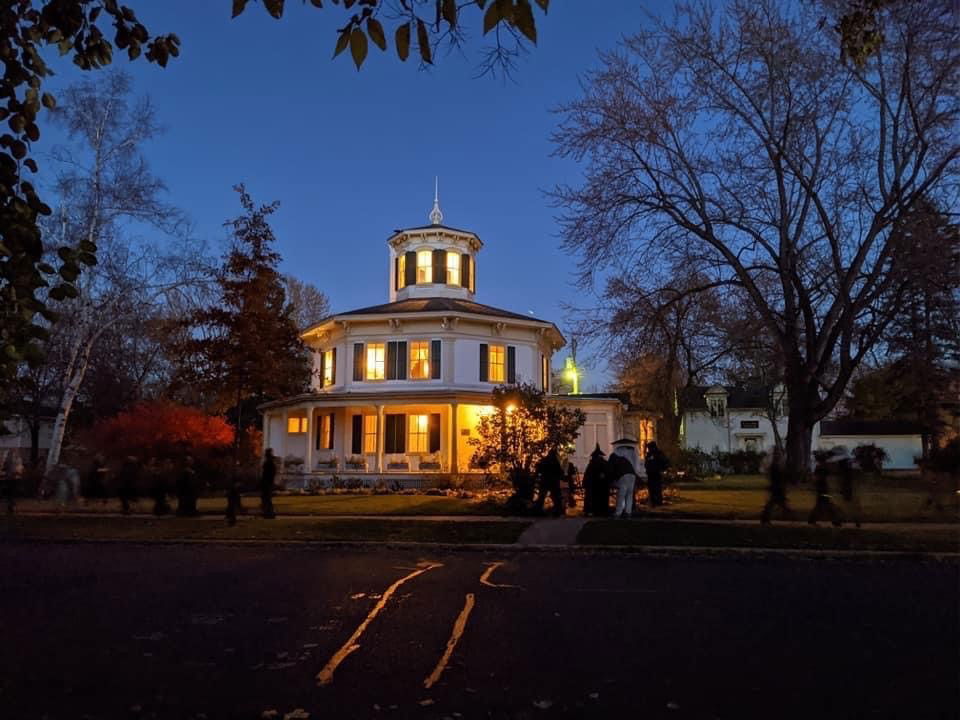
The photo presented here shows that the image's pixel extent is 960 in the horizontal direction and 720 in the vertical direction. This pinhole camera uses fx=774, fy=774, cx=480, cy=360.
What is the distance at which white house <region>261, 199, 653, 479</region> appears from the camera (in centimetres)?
3069

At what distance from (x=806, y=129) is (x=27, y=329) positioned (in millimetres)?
25341

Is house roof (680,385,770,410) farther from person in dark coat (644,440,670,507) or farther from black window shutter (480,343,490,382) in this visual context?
person in dark coat (644,440,670,507)

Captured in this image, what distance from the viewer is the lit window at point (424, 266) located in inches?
1383

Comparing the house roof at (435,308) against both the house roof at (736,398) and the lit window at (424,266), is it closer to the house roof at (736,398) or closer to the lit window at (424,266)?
the lit window at (424,266)

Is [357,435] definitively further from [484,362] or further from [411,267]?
[411,267]

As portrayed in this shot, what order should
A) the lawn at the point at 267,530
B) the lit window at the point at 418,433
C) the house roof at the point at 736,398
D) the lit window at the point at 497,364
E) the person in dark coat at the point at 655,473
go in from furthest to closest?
the house roof at the point at 736,398
the lit window at the point at 497,364
the lit window at the point at 418,433
the person in dark coat at the point at 655,473
the lawn at the point at 267,530

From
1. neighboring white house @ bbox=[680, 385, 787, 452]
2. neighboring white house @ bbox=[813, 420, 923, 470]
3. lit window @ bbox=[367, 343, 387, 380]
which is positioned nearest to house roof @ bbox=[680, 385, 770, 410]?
neighboring white house @ bbox=[680, 385, 787, 452]

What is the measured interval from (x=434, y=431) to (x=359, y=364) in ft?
14.5

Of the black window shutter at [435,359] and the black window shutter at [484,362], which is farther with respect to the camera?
the black window shutter at [484,362]

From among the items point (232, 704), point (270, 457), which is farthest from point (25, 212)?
point (270, 457)

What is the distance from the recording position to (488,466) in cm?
2048

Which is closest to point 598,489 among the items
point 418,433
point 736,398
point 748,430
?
point 418,433

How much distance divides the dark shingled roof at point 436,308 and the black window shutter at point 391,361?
1475 mm

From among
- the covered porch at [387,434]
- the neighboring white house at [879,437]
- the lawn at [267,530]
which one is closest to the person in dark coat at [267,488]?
the lawn at [267,530]
